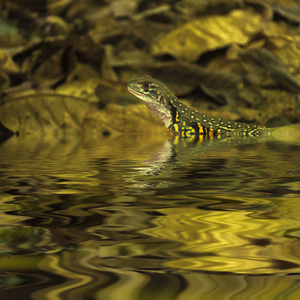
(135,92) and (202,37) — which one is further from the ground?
(202,37)

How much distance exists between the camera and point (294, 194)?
1287mm

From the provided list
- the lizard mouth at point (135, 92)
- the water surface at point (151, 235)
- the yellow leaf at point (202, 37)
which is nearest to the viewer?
the water surface at point (151, 235)

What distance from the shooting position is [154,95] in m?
3.99

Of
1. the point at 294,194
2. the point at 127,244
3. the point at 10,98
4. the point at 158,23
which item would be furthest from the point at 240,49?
the point at 127,244

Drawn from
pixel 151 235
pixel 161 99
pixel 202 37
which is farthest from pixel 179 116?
pixel 151 235

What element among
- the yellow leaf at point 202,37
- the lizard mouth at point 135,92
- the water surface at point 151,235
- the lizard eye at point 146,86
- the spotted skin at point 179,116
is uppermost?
the yellow leaf at point 202,37

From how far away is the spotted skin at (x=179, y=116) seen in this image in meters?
3.73

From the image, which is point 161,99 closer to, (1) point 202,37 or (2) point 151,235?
(1) point 202,37

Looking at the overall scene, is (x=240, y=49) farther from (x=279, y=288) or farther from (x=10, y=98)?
(x=279, y=288)

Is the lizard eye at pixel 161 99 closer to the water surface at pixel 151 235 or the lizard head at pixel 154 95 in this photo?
the lizard head at pixel 154 95

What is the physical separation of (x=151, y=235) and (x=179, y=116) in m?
3.08

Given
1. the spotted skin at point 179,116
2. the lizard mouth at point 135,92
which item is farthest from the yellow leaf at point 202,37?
the lizard mouth at point 135,92

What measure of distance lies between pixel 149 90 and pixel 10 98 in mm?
1078

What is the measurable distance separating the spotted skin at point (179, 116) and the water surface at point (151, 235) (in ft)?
6.61
